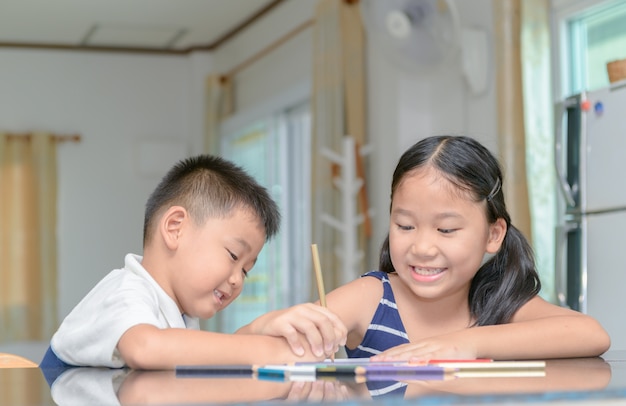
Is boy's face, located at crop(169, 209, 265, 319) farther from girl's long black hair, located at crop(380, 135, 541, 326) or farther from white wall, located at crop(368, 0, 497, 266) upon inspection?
white wall, located at crop(368, 0, 497, 266)

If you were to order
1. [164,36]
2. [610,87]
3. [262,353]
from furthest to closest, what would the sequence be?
[164,36]
[610,87]
[262,353]

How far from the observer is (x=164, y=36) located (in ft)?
26.3

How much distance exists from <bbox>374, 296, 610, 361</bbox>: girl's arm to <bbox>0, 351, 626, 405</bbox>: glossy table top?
22cm

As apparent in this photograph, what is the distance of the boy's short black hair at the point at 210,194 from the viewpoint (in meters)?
1.45

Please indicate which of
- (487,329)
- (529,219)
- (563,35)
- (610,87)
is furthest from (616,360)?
(563,35)

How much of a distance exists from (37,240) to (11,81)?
1.40 meters

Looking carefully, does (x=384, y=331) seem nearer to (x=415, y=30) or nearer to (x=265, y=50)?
(x=415, y=30)

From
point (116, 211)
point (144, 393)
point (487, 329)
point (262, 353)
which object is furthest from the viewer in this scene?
point (116, 211)

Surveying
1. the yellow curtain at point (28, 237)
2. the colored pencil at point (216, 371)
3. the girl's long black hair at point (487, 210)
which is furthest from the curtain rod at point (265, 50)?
the colored pencil at point (216, 371)

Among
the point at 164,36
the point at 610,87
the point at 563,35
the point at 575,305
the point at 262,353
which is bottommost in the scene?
the point at 575,305

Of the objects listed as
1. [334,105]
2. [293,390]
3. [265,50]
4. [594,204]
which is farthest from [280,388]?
[265,50]

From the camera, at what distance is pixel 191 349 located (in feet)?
3.53

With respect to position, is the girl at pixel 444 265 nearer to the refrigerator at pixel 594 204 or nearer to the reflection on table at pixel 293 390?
the reflection on table at pixel 293 390

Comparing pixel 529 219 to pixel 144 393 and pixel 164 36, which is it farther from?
pixel 164 36
